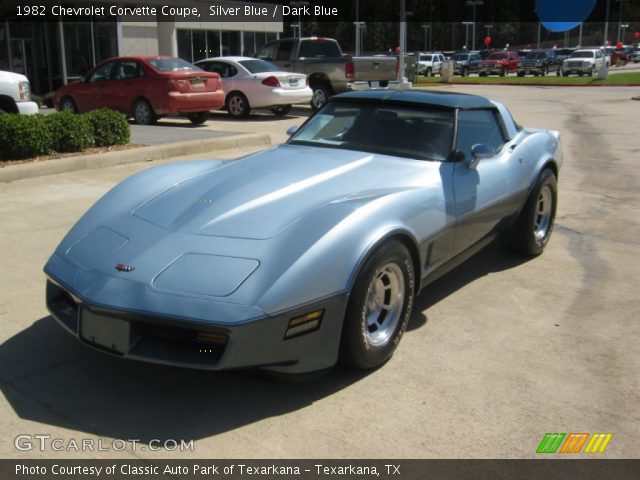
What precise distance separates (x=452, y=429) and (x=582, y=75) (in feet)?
152

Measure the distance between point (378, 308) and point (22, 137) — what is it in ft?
22.9

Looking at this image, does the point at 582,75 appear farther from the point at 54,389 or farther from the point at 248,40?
the point at 54,389

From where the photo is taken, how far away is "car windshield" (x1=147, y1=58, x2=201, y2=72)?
45.1ft

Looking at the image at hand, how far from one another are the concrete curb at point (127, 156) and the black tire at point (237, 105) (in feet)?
13.6

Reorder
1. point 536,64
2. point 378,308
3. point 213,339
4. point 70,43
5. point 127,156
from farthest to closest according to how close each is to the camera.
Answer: point 536,64, point 70,43, point 127,156, point 378,308, point 213,339

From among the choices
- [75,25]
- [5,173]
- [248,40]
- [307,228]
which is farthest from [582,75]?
[307,228]

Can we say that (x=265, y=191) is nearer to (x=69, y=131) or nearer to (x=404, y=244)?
(x=404, y=244)

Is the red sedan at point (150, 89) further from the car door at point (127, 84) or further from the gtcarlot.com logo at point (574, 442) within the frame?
the gtcarlot.com logo at point (574, 442)

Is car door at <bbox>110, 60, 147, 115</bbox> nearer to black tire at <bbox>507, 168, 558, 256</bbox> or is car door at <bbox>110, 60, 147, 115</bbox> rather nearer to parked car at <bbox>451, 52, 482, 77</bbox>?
black tire at <bbox>507, 168, 558, 256</bbox>

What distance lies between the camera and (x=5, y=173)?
813cm

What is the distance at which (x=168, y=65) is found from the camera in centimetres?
1384

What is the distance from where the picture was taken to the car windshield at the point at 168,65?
13742 millimetres

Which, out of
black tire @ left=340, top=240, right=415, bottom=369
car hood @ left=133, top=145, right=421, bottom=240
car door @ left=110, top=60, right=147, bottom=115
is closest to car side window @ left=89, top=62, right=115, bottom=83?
car door @ left=110, top=60, right=147, bottom=115
